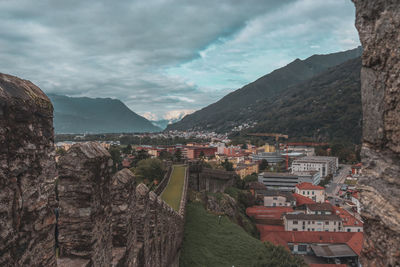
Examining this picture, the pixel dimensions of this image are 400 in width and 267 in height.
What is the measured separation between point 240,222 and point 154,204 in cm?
2530

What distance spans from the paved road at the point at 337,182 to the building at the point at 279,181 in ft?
25.9

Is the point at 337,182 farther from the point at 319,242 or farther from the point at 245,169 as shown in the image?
the point at 319,242

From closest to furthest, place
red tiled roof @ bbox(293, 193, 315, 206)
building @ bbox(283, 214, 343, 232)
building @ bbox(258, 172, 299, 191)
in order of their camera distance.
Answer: building @ bbox(283, 214, 343, 232), red tiled roof @ bbox(293, 193, 315, 206), building @ bbox(258, 172, 299, 191)

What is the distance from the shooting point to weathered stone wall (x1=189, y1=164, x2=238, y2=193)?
104 feet

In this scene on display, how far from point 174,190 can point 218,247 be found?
644cm

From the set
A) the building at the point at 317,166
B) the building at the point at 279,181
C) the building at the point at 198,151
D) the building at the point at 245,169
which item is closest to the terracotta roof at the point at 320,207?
the building at the point at 279,181

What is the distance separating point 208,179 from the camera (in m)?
34.5

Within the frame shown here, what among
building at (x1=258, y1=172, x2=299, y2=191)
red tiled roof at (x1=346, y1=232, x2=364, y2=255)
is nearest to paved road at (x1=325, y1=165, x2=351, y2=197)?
building at (x1=258, y1=172, x2=299, y2=191)

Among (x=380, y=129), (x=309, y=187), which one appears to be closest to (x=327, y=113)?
(x=309, y=187)

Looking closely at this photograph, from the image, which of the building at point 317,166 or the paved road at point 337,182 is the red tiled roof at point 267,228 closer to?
the paved road at point 337,182

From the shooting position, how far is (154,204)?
22.5 feet

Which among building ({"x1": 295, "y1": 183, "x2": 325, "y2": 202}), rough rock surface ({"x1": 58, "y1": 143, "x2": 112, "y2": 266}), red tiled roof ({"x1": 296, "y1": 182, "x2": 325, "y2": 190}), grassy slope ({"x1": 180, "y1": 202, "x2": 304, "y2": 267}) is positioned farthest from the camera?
red tiled roof ({"x1": 296, "y1": 182, "x2": 325, "y2": 190})

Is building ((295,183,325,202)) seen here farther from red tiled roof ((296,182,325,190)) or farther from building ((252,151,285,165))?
building ((252,151,285,165))

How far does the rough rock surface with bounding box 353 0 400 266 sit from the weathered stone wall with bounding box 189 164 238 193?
28527mm
